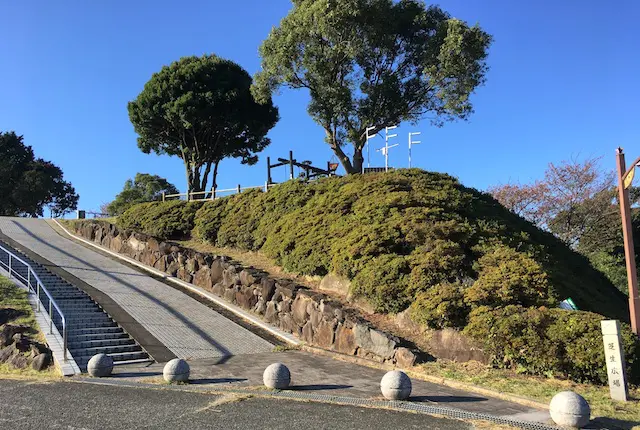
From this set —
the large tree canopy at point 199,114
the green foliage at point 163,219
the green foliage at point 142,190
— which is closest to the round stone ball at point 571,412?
the green foliage at point 163,219

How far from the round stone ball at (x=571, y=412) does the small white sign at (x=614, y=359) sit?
1485 mm

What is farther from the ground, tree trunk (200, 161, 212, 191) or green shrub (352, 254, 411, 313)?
tree trunk (200, 161, 212, 191)

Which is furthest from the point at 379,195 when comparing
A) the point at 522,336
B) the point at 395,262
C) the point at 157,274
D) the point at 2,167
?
the point at 2,167

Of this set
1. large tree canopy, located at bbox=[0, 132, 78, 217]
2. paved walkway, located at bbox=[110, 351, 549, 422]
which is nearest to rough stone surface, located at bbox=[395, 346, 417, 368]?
paved walkway, located at bbox=[110, 351, 549, 422]

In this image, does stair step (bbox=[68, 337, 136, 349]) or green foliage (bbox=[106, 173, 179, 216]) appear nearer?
stair step (bbox=[68, 337, 136, 349])

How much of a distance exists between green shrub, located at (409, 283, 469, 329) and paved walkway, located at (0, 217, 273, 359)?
3347 millimetres

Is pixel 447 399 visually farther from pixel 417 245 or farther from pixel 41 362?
pixel 41 362

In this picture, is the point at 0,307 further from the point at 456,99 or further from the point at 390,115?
the point at 456,99

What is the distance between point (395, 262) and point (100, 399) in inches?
252

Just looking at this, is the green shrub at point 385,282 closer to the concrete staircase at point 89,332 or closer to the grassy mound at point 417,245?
the grassy mound at point 417,245

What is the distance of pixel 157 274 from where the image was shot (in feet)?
51.9

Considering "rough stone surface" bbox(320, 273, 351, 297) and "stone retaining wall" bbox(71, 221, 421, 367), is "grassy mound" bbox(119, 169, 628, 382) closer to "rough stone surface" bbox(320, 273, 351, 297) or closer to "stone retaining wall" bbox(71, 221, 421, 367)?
"rough stone surface" bbox(320, 273, 351, 297)

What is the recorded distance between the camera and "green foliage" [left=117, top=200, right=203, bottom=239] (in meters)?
20.0

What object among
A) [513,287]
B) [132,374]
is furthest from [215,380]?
[513,287]
